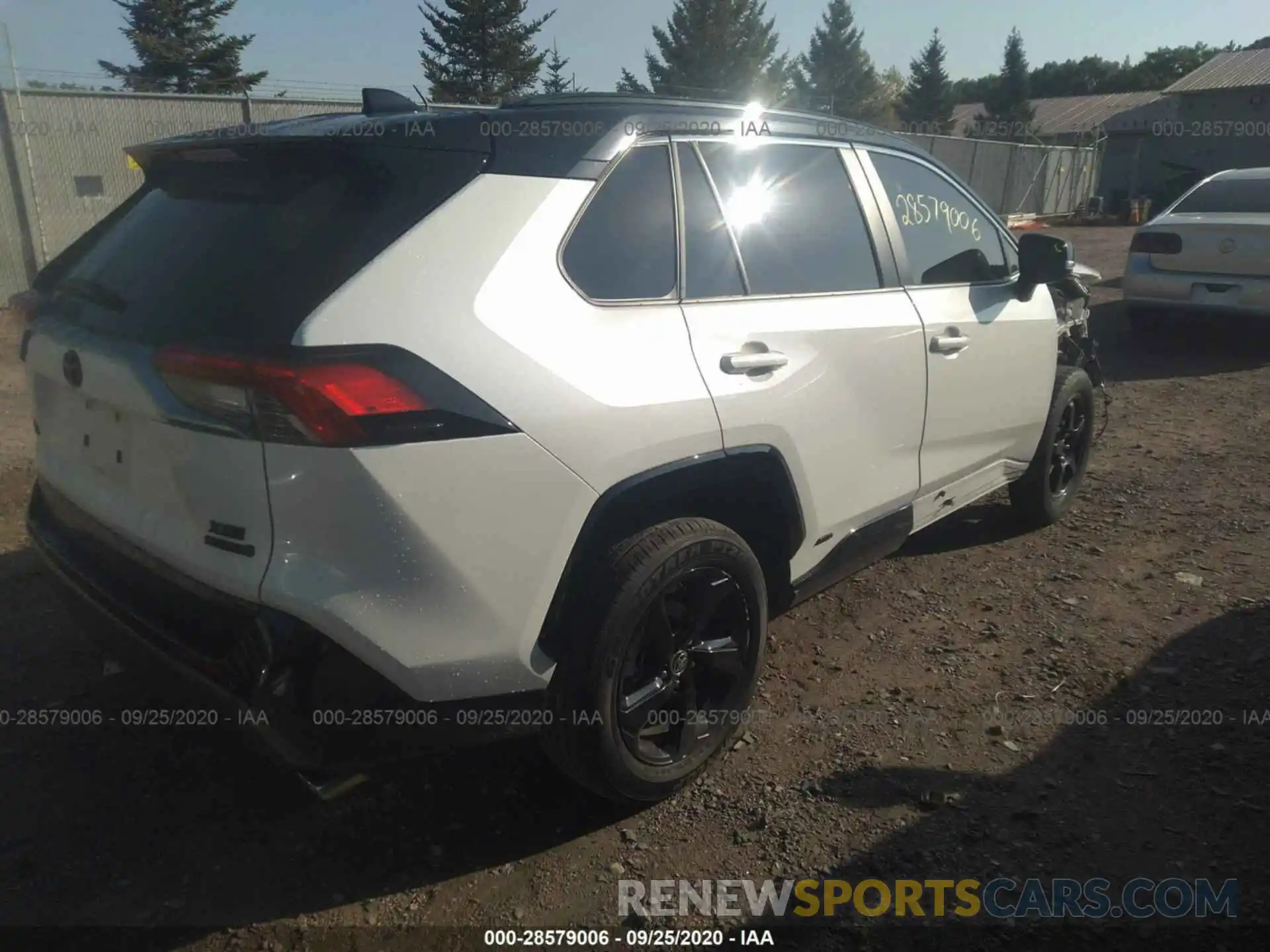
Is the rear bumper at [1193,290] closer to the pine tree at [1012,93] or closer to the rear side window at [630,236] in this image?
the rear side window at [630,236]

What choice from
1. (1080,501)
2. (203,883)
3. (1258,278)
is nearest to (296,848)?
(203,883)

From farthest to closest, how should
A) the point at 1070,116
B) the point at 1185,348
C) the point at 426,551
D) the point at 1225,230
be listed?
the point at 1070,116, the point at 1185,348, the point at 1225,230, the point at 426,551

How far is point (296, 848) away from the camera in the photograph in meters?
2.51

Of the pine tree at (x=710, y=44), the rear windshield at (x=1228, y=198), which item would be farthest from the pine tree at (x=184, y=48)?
the rear windshield at (x=1228, y=198)

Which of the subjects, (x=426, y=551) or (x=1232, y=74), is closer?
(x=426, y=551)

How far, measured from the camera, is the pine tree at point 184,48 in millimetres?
31906

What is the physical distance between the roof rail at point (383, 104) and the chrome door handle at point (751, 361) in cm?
114

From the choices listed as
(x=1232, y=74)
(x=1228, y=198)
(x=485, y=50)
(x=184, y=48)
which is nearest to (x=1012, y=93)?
(x=1232, y=74)

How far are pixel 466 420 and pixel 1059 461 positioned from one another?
363 cm

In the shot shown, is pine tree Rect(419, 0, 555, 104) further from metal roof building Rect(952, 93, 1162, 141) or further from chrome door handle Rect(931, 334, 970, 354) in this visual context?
chrome door handle Rect(931, 334, 970, 354)

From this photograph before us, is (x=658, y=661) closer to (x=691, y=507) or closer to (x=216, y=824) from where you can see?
(x=691, y=507)

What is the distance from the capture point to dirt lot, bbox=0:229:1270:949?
2.36 meters

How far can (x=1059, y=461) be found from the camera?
4.69 metres

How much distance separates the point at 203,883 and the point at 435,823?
0.58 m
